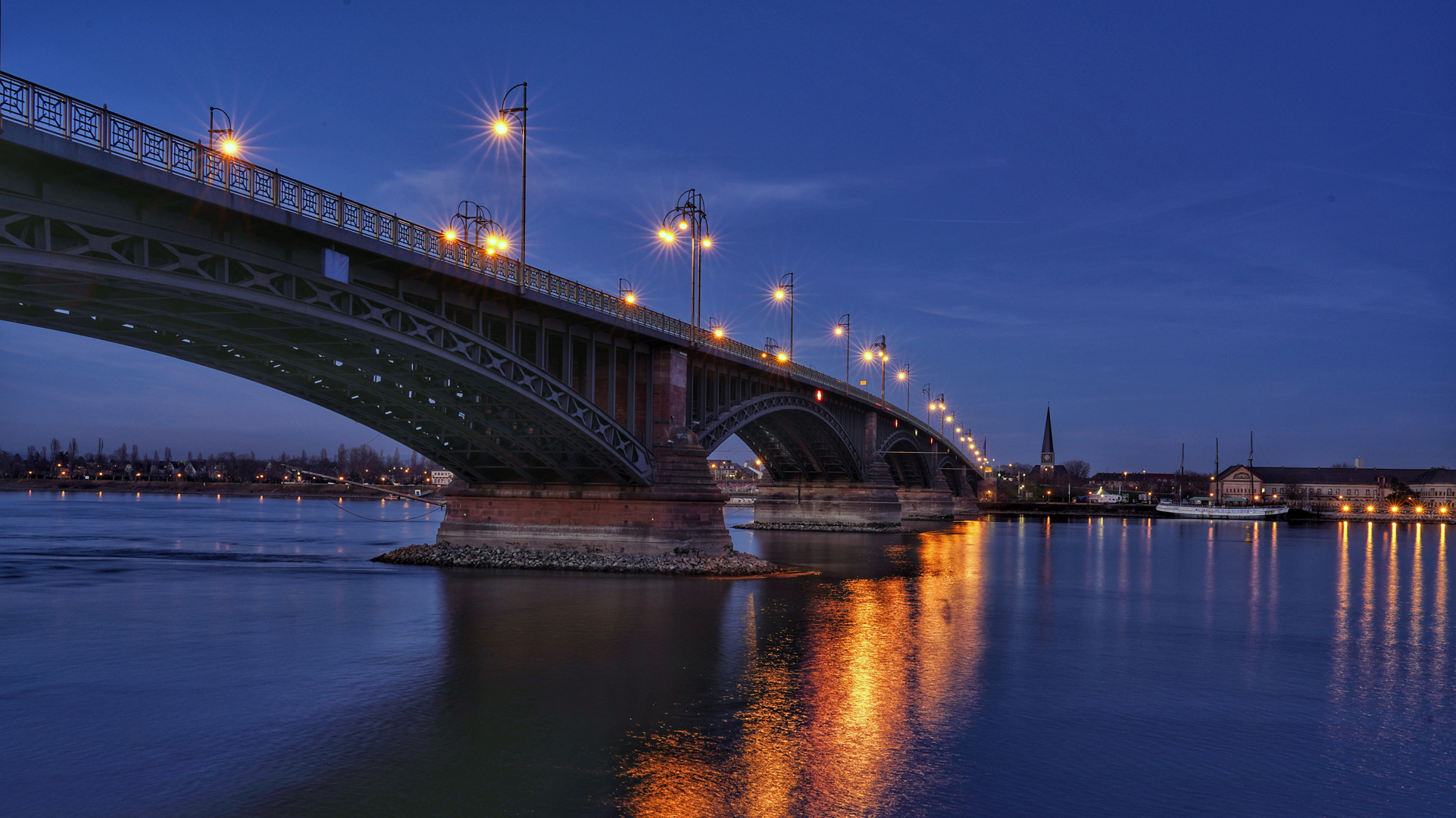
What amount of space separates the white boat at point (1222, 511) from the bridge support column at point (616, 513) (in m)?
123

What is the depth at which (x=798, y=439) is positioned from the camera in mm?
84375

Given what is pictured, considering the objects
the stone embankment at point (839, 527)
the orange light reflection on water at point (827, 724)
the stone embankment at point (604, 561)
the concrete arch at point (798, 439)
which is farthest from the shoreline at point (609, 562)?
the stone embankment at point (839, 527)

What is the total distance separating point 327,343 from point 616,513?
54.2 ft

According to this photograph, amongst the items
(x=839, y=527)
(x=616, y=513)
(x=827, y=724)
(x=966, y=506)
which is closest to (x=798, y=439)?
(x=839, y=527)

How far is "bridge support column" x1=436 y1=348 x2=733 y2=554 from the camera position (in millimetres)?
44531

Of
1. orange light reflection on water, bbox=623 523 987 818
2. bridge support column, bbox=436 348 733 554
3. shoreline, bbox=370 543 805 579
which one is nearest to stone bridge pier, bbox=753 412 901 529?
bridge support column, bbox=436 348 733 554

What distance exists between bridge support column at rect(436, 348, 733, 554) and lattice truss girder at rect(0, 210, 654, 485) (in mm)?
920

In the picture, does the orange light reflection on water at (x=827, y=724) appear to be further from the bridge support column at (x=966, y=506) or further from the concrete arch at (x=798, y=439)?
the bridge support column at (x=966, y=506)

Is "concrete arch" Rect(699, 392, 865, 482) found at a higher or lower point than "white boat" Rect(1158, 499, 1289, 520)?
higher

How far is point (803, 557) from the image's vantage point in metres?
55.6

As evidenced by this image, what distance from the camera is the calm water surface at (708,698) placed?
42.2 feet

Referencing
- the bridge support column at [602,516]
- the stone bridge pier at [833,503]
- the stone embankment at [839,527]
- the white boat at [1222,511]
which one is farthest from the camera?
the white boat at [1222,511]

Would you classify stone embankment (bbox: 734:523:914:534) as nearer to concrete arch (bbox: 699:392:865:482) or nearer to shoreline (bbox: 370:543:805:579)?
concrete arch (bbox: 699:392:865:482)

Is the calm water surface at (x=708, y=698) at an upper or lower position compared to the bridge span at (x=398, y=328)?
lower
